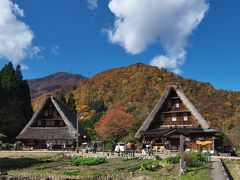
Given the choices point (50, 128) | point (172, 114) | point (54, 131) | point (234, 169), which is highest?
point (172, 114)

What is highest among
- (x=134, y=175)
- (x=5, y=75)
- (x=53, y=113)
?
(x=5, y=75)

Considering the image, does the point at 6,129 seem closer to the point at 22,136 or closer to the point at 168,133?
the point at 22,136

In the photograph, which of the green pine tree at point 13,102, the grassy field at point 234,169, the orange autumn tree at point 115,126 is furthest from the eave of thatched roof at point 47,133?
the grassy field at point 234,169

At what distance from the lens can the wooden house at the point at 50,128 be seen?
4822 cm

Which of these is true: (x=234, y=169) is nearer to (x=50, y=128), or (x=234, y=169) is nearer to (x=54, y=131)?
(x=54, y=131)

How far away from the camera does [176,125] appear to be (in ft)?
140

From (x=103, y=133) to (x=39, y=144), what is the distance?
1169 cm

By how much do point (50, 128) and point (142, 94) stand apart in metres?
38.4

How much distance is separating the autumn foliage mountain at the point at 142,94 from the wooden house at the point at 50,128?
1241cm

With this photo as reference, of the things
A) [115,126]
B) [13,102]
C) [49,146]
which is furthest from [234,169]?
→ [13,102]

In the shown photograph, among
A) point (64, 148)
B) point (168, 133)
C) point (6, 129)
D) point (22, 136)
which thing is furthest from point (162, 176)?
point (6, 129)

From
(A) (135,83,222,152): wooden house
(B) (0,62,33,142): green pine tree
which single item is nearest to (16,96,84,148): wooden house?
(B) (0,62,33,142): green pine tree

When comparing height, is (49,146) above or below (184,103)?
below

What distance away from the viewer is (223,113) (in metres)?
73.0
